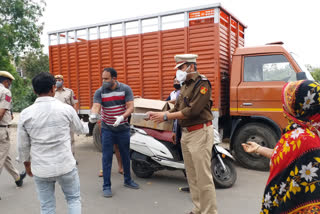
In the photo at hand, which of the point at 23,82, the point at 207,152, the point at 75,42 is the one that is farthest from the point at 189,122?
the point at 23,82

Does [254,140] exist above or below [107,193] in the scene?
above

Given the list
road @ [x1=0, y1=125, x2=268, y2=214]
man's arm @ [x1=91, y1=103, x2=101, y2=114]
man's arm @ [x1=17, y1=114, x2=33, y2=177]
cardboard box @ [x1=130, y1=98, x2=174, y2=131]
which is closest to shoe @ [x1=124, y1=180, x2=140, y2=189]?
road @ [x1=0, y1=125, x2=268, y2=214]

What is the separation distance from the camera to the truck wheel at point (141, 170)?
15.0ft

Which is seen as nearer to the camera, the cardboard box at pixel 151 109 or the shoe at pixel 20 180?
the shoe at pixel 20 180

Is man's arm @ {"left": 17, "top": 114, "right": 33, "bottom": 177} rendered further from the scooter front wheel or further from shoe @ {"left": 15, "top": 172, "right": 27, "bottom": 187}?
the scooter front wheel

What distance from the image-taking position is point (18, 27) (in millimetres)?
11914

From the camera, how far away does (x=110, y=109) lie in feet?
12.7

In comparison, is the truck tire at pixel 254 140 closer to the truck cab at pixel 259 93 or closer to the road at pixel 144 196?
the truck cab at pixel 259 93

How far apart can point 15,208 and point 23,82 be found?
11.3m

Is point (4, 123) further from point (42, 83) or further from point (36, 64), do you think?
point (36, 64)

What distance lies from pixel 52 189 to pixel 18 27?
11.8 meters

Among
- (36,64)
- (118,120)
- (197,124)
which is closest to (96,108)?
(118,120)

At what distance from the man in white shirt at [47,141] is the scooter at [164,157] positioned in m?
1.96

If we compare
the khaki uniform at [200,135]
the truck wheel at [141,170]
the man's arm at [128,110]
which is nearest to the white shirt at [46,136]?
the khaki uniform at [200,135]
